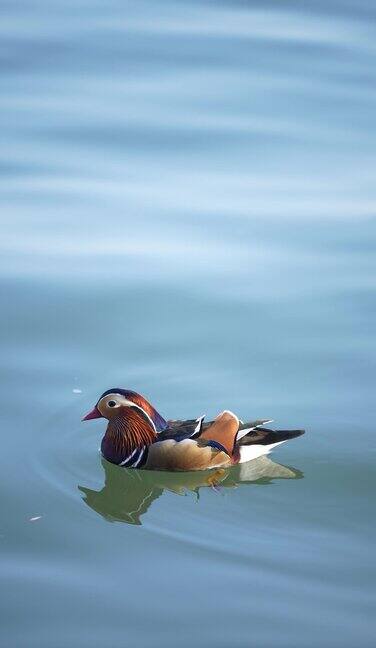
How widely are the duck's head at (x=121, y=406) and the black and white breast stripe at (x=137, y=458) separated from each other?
0.16m

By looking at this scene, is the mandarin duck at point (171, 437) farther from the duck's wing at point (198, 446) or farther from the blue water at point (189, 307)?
the blue water at point (189, 307)

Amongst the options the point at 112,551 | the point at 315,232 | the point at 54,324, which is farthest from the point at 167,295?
the point at 112,551

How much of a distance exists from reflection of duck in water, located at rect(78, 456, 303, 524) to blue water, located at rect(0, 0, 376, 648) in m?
0.02

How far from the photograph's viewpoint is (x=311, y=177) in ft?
43.2

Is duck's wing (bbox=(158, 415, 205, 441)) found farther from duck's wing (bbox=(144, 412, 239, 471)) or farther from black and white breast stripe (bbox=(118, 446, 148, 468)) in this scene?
black and white breast stripe (bbox=(118, 446, 148, 468))

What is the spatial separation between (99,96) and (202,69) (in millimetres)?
1391

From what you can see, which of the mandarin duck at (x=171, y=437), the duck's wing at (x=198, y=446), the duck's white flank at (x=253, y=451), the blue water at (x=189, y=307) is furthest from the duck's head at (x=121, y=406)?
the duck's white flank at (x=253, y=451)

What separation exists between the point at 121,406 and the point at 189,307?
77.3 inches

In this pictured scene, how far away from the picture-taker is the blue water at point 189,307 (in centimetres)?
705

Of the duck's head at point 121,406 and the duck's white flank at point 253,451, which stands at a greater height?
the duck's head at point 121,406

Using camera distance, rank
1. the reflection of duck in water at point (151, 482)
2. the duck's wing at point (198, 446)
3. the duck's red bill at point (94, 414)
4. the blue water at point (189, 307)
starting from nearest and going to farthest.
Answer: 1. the blue water at point (189, 307)
2. the reflection of duck in water at point (151, 482)
3. the duck's wing at point (198, 446)
4. the duck's red bill at point (94, 414)

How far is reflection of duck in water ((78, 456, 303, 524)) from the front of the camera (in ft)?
26.9

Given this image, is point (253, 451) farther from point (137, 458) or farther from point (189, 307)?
point (189, 307)

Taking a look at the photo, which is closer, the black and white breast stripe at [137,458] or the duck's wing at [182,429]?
the duck's wing at [182,429]
